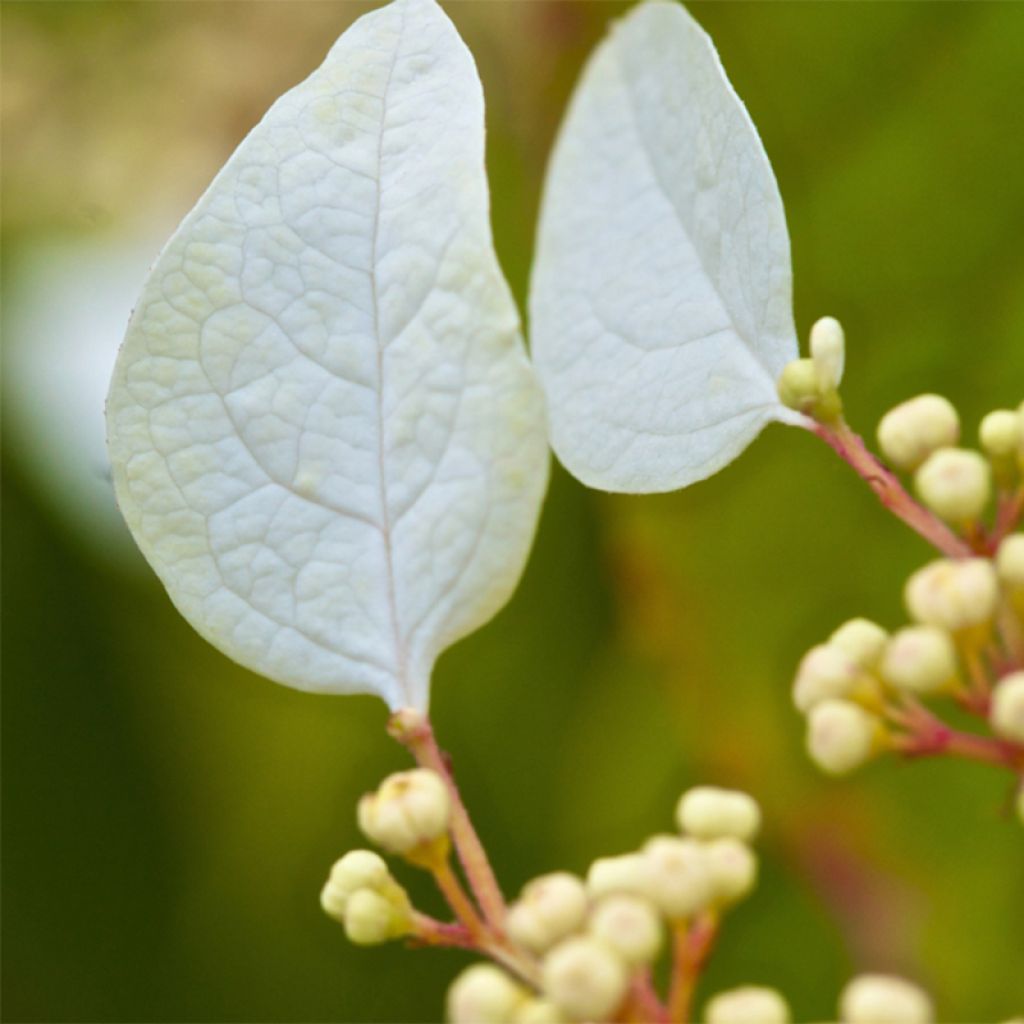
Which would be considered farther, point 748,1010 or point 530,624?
point 530,624

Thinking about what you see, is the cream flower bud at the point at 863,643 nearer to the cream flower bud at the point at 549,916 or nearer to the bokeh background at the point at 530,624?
the cream flower bud at the point at 549,916

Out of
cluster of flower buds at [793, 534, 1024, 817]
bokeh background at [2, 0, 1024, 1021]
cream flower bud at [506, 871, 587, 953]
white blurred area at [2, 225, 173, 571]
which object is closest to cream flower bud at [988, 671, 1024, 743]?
cluster of flower buds at [793, 534, 1024, 817]

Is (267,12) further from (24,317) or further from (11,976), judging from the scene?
(11,976)

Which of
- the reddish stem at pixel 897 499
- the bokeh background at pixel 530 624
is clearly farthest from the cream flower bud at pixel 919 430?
the bokeh background at pixel 530 624

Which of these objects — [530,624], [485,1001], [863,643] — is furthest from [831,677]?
[530,624]

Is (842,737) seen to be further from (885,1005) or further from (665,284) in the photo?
(665,284)
